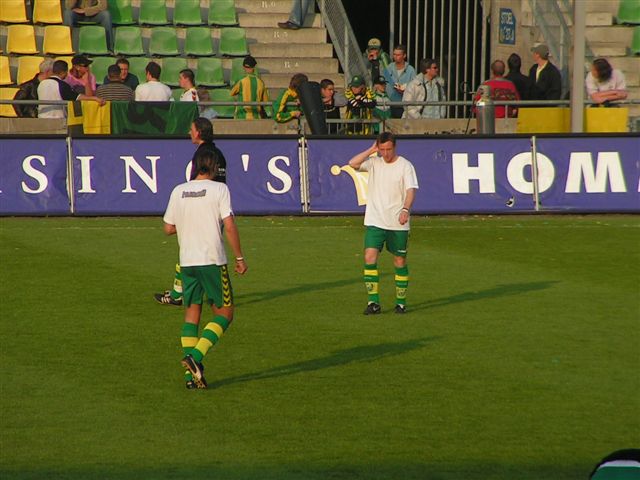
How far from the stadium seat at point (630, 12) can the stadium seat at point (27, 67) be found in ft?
43.2

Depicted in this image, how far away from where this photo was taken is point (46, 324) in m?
13.8

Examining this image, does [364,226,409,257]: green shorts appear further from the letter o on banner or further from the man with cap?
the man with cap

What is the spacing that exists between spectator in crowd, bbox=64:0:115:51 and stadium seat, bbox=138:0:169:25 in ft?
3.07

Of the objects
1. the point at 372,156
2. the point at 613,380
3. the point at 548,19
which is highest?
the point at 548,19

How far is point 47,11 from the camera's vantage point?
30.1 meters

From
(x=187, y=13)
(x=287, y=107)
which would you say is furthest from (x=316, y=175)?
(x=187, y=13)

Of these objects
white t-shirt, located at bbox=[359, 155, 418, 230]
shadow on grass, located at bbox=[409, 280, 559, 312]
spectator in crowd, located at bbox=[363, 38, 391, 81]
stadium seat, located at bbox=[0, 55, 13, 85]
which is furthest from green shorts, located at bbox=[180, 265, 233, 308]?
stadium seat, located at bbox=[0, 55, 13, 85]

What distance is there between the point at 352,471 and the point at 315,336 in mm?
4700

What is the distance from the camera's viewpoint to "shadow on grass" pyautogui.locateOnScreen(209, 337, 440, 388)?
37.8 feet

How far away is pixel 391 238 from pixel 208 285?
13.5ft

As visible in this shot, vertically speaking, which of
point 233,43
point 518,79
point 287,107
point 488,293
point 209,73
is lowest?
point 488,293

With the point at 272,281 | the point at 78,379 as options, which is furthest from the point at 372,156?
the point at 78,379

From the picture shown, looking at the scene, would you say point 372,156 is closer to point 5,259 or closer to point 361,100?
point 5,259

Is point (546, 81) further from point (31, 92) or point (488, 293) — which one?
point (488, 293)
